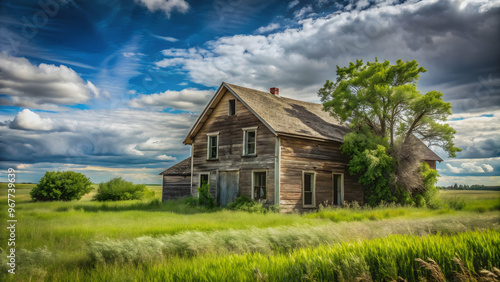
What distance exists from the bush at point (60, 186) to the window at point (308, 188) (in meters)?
21.8

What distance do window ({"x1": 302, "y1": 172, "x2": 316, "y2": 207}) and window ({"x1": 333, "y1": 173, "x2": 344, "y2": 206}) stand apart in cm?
235

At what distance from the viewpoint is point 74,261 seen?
9000 mm

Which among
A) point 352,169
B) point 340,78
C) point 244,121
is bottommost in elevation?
point 352,169

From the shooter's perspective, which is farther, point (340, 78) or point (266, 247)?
point (340, 78)

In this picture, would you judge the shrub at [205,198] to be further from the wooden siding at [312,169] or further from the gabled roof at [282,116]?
the wooden siding at [312,169]

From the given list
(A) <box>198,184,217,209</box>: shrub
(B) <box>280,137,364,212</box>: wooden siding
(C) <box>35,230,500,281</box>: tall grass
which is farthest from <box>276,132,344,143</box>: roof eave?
(C) <box>35,230,500,281</box>: tall grass

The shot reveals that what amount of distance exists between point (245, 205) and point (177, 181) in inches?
508

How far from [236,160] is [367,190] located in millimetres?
9910

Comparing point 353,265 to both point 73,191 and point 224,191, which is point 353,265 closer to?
point 224,191

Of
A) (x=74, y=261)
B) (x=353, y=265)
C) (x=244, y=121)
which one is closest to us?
(x=353, y=265)

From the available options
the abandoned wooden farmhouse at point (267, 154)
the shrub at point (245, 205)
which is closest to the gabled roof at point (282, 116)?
the abandoned wooden farmhouse at point (267, 154)

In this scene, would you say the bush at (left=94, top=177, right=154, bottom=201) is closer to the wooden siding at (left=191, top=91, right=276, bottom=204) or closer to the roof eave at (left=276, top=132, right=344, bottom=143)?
the wooden siding at (left=191, top=91, right=276, bottom=204)

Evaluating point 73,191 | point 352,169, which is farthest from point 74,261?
point 73,191

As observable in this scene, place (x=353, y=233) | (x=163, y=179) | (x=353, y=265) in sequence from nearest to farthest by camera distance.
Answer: (x=353, y=265), (x=353, y=233), (x=163, y=179)
